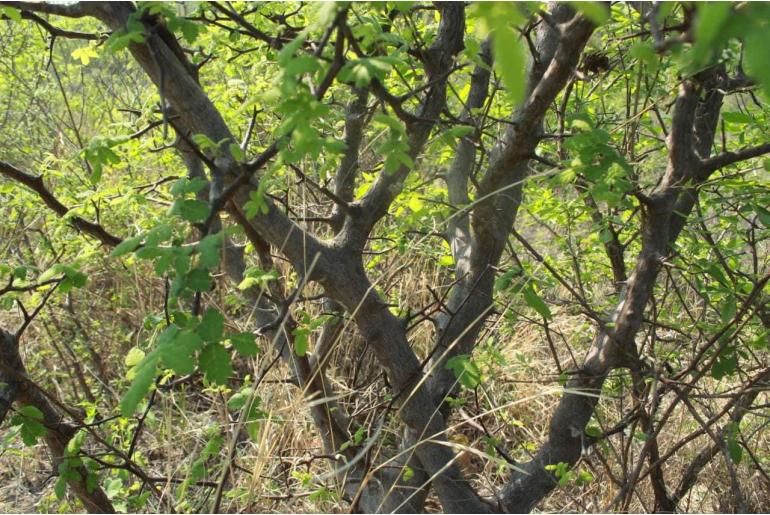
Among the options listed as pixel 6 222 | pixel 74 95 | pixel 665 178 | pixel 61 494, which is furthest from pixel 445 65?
pixel 74 95

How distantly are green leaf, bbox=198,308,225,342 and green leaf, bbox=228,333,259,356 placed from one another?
0.30ft

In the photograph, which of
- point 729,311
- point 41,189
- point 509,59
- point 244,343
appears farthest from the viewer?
point 729,311

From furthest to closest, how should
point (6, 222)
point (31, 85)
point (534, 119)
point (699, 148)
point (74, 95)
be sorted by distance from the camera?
point (74, 95) → point (31, 85) → point (6, 222) → point (699, 148) → point (534, 119)

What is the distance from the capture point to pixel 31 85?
4.69m

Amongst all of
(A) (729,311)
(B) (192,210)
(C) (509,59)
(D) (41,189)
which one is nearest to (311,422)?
(D) (41,189)

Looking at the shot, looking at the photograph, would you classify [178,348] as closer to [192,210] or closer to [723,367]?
[192,210]

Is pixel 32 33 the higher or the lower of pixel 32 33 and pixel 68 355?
the higher

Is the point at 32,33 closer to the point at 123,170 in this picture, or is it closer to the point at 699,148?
the point at 123,170

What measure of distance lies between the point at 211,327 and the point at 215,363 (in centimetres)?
7

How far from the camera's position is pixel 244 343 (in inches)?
54.1

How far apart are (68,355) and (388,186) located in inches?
112

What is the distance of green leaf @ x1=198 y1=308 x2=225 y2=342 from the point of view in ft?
4.08

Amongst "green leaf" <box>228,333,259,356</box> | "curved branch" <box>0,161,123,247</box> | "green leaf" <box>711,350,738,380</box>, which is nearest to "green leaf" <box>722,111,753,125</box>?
"green leaf" <box>711,350,738,380</box>

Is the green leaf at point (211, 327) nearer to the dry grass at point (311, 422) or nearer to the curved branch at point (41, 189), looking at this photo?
the curved branch at point (41, 189)
